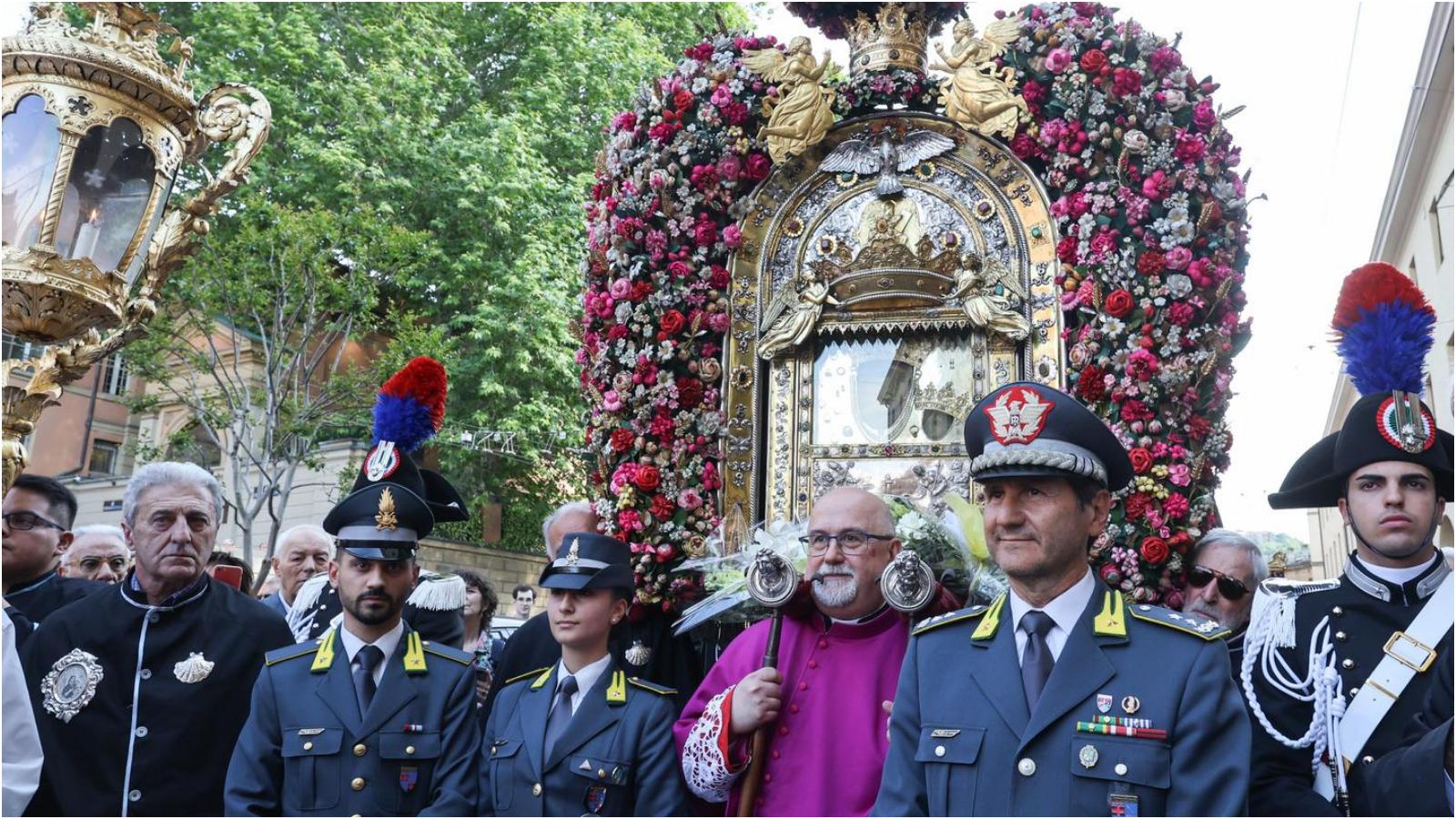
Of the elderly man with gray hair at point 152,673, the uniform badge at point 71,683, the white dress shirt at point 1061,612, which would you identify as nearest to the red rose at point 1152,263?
the white dress shirt at point 1061,612

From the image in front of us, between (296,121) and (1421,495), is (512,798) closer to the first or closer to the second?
(1421,495)

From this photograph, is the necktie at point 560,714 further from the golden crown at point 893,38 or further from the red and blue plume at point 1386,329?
the golden crown at point 893,38

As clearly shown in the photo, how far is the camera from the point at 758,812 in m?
4.19

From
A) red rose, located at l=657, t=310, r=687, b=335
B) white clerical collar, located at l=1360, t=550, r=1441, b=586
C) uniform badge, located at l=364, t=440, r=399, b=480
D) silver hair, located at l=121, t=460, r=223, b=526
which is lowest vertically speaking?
white clerical collar, located at l=1360, t=550, r=1441, b=586

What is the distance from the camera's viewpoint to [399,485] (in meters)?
4.85

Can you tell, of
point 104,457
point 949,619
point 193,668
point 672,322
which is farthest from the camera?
point 104,457

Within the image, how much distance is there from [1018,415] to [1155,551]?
2.90m

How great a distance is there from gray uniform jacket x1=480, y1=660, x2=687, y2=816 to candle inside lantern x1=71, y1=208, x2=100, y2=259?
215cm

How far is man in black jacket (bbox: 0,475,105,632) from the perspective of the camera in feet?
17.6

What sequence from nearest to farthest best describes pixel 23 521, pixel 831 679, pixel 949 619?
pixel 949 619 < pixel 831 679 < pixel 23 521

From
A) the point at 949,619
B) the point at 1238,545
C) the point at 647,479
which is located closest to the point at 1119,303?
the point at 1238,545

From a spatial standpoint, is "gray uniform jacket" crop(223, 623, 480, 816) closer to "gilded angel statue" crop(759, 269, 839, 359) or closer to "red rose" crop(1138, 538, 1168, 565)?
"red rose" crop(1138, 538, 1168, 565)

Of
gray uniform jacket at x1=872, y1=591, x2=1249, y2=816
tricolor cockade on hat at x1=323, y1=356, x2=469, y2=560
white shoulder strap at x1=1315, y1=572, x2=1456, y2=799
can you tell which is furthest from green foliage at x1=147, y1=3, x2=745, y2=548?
white shoulder strap at x1=1315, y1=572, x2=1456, y2=799

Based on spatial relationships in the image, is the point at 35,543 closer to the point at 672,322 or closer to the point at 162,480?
the point at 162,480
